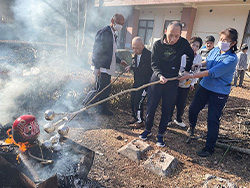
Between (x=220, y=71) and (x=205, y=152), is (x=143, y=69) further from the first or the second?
(x=205, y=152)

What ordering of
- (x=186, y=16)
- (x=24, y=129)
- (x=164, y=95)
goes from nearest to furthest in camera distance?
(x=24, y=129)
(x=164, y=95)
(x=186, y=16)

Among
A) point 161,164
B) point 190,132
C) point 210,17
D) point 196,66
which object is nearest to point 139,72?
point 196,66

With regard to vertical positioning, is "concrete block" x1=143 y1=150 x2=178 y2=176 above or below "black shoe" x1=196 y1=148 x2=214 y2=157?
below

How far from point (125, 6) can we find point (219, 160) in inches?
625

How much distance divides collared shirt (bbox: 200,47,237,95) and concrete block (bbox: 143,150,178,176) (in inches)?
Result: 61.2

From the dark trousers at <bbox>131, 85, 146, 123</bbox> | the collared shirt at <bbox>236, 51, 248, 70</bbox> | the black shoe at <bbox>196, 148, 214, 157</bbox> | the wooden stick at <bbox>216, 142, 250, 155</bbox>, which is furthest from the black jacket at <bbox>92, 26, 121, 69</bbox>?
the collared shirt at <bbox>236, 51, 248, 70</bbox>

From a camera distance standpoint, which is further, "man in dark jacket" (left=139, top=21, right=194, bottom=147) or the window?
the window

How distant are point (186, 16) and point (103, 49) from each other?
1083 centimetres

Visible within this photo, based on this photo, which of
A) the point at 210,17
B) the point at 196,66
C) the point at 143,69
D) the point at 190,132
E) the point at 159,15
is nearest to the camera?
the point at 196,66

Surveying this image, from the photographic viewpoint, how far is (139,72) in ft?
14.1

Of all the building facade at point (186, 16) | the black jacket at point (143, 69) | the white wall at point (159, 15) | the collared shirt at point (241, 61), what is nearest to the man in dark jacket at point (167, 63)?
the black jacket at point (143, 69)

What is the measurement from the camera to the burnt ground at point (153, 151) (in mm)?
2973

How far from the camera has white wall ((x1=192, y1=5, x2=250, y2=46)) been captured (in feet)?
37.0

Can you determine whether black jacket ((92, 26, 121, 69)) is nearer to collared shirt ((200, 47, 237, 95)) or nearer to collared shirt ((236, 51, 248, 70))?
collared shirt ((200, 47, 237, 95))
